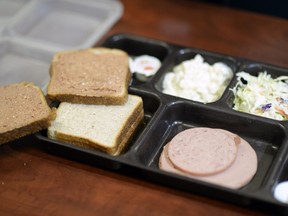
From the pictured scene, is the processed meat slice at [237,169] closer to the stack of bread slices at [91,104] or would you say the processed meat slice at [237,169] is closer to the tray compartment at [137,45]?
the stack of bread slices at [91,104]

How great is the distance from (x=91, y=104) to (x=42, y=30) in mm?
780

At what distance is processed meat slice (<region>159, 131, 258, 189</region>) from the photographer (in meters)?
1.38

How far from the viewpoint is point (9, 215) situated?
1.37 metres

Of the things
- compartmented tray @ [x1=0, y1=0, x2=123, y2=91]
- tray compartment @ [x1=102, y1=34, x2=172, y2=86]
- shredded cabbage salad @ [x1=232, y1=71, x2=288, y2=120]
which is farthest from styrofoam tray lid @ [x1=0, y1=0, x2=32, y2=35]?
shredded cabbage salad @ [x1=232, y1=71, x2=288, y2=120]

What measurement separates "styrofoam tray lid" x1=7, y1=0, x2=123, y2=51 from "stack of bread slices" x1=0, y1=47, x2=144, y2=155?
35 cm

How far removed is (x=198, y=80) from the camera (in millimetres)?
1756

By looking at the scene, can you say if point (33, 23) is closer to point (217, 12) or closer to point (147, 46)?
point (147, 46)

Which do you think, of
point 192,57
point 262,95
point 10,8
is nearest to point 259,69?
point 262,95

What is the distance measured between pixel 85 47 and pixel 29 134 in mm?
559

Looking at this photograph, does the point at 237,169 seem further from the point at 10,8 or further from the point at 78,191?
the point at 10,8

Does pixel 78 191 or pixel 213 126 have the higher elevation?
pixel 213 126

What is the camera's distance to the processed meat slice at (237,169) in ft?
4.51

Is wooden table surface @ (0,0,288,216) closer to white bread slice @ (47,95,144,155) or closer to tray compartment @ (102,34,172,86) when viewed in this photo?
white bread slice @ (47,95,144,155)

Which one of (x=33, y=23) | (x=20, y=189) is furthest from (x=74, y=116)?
(x=33, y=23)
